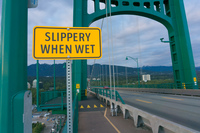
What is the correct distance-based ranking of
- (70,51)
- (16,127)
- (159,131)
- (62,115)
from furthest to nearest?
(62,115), (159,131), (70,51), (16,127)

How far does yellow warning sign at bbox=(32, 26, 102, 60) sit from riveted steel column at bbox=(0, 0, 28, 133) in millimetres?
509

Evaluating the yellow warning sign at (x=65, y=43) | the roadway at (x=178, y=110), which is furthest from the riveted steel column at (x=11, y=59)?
the roadway at (x=178, y=110)

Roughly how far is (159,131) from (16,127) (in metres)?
4.66

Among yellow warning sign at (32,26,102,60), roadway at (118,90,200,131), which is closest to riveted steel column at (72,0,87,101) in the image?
roadway at (118,90,200,131)

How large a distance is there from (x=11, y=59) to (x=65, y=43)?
0.92 metres

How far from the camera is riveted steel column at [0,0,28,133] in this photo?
1373mm

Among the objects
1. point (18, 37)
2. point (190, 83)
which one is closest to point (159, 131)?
point (18, 37)

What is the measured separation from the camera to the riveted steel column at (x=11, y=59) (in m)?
1.37

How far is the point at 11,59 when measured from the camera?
1443mm

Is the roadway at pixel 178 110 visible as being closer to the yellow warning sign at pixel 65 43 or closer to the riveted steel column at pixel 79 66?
the yellow warning sign at pixel 65 43

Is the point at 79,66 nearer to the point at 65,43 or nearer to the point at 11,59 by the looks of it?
the point at 65,43

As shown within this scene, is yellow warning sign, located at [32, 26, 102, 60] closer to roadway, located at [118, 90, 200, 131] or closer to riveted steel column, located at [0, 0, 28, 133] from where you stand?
riveted steel column, located at [0, 0, 28, 133]

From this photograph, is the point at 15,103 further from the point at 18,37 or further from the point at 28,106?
the point at 18,37

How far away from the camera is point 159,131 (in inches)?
182
